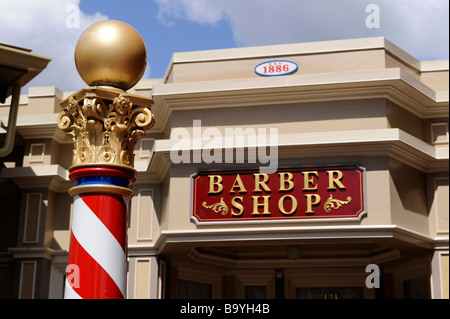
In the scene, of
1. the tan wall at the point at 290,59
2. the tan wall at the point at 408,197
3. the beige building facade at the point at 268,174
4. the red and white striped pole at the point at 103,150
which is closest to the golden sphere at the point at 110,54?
the red and white striped pole at the point at 103,150

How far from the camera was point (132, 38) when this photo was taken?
143 inches

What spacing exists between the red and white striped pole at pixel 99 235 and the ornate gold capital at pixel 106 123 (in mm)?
95

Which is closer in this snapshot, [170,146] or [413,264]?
[170,146]

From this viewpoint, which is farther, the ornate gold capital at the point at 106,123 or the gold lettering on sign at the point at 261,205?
the gold lettering on sign at the point at 261,205

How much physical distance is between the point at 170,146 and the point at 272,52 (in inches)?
108

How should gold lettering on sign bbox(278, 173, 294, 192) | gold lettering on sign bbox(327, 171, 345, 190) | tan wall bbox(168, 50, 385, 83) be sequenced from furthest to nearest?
1. tan wall bbox(168, 50, 385, 83)
2. gold lettering on sign bbox(278, 173, 294, 192)
3. gold lettering on sign bbox(327, 171, 345, 190)

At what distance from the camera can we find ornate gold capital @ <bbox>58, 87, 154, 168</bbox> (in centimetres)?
377

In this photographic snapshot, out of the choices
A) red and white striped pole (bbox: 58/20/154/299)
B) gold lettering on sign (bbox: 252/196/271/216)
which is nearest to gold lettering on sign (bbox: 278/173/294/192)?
gold lettering on sign (bbox: 252/196/271/216)

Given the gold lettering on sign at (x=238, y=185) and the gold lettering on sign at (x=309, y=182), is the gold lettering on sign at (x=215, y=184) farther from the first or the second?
the gold lettering on sign at (x=309, y=182)

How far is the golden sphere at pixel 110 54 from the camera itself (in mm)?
3613

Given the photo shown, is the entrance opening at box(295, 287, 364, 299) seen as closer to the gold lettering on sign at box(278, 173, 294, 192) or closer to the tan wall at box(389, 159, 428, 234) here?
the tan wall at box(389, 159, 428, 234)

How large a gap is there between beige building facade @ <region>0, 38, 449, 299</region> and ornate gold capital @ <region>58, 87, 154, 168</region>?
8.45 m
